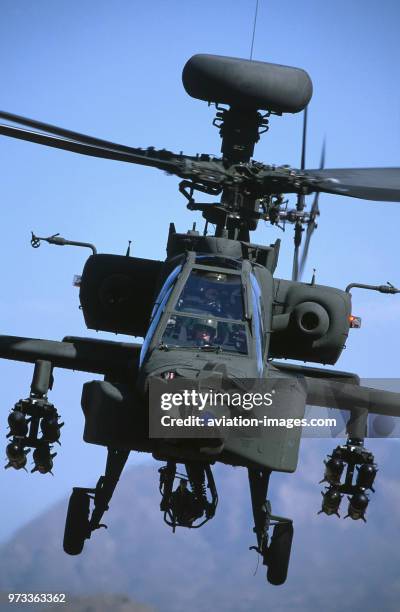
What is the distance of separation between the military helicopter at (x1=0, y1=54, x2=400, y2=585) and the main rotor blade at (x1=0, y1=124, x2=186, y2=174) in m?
0.02

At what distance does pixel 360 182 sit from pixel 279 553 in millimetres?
4402

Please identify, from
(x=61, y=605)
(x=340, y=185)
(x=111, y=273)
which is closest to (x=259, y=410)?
(x=340, y=185)

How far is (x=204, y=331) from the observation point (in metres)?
14.0

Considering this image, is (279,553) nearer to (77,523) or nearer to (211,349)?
(77,523)

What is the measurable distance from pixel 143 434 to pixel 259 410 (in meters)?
1.20

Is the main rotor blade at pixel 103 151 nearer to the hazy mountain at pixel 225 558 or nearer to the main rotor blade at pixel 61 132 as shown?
the main rotor blade at pixel 61 132

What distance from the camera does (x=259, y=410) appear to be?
43.6 ft

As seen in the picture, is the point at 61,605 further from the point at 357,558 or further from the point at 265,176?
the point at 357,558

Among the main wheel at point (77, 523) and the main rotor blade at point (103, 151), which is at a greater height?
the main rotor blade at point (103, 151)

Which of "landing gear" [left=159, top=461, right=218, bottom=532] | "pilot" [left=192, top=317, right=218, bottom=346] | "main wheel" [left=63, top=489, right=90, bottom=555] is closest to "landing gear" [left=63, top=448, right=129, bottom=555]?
"main wheel" [left=63, top=489, right=90, bottom=555]

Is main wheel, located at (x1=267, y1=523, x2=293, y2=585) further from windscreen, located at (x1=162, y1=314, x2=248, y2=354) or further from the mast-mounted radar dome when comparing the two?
the mast-mounted radar dome

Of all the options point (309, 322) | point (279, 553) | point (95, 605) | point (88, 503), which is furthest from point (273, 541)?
point (95, 605)

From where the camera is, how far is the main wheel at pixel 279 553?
1581cm

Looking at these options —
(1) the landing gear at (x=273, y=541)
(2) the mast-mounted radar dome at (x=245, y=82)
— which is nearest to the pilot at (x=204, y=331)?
(1) the landing gear at (x=273, y=541)
